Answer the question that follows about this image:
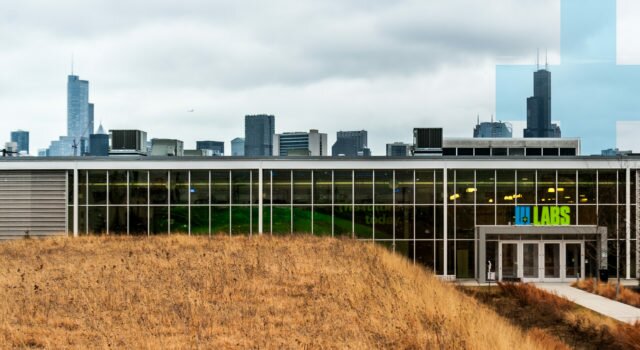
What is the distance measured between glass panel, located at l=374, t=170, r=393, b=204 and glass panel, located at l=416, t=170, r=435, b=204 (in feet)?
5.68

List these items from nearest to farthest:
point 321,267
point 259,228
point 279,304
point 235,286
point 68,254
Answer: point 279,304
point 235,286
point 321,267
point 68,254
point 259,228

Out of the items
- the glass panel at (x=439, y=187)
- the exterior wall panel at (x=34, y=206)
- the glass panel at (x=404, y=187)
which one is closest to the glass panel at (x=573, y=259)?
the glass panel at (x=439, y=187)

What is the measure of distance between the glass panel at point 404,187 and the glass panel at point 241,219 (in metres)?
9.62

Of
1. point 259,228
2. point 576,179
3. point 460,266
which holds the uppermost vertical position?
point 576,179

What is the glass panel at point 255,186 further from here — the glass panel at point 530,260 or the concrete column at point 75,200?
the glass panel at point 530,260

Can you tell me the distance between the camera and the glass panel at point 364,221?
132 ft

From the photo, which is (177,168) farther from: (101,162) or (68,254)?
(68,254)

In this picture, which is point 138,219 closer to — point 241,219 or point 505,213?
point 241,219

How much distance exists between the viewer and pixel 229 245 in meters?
29.5

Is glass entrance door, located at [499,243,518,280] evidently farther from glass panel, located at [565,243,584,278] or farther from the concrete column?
the concrete column

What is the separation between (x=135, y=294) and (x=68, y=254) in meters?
10.8

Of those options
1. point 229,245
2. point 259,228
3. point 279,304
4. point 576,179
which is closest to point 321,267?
point 279,304

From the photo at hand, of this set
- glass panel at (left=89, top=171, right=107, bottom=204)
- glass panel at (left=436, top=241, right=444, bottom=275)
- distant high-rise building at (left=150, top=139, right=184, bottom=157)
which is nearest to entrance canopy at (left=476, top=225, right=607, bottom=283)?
glass panel at (left=436, top=241, right=444, bottom=275)

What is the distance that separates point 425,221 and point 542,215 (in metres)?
7.57
